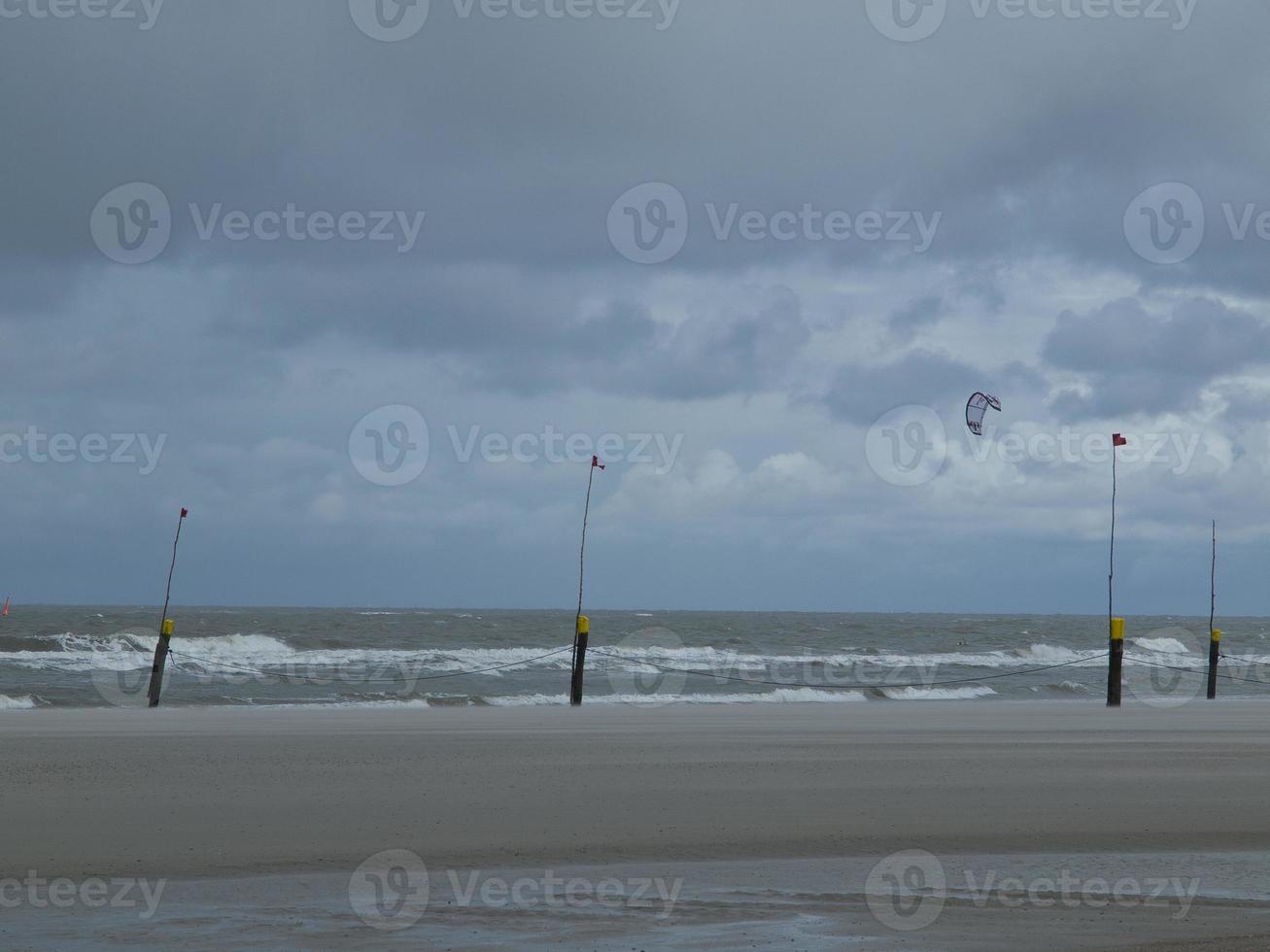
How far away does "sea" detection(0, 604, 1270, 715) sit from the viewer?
28.3 metres

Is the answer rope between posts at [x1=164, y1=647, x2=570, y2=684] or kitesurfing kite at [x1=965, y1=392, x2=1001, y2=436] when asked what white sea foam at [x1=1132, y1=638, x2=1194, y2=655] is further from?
kitesurfing kite at [x1=965, y1=392, x2=1001, y2=436]

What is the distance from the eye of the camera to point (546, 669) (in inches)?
1532

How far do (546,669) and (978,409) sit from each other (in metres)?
19.8

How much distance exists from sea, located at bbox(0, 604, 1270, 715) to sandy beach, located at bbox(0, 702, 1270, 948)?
10.4m

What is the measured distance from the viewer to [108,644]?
52250 mm

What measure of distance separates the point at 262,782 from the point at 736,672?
3085 cm

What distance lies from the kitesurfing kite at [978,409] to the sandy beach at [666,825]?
7.28m

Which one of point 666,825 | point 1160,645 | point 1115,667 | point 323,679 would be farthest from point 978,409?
point 1160,645

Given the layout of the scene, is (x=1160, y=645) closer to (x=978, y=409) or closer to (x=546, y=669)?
(x=546, y=669)

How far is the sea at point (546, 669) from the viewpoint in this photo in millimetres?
28297

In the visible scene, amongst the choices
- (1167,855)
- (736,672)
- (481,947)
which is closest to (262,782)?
(481,947)

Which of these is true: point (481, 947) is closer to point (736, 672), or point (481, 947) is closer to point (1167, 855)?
point (1167, 855)

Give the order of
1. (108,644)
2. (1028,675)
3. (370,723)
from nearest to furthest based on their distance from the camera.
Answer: (370,723) < (1028,675) < (108,644)

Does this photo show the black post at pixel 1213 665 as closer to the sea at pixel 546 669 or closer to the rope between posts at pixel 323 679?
the sea at pixel 546 669
